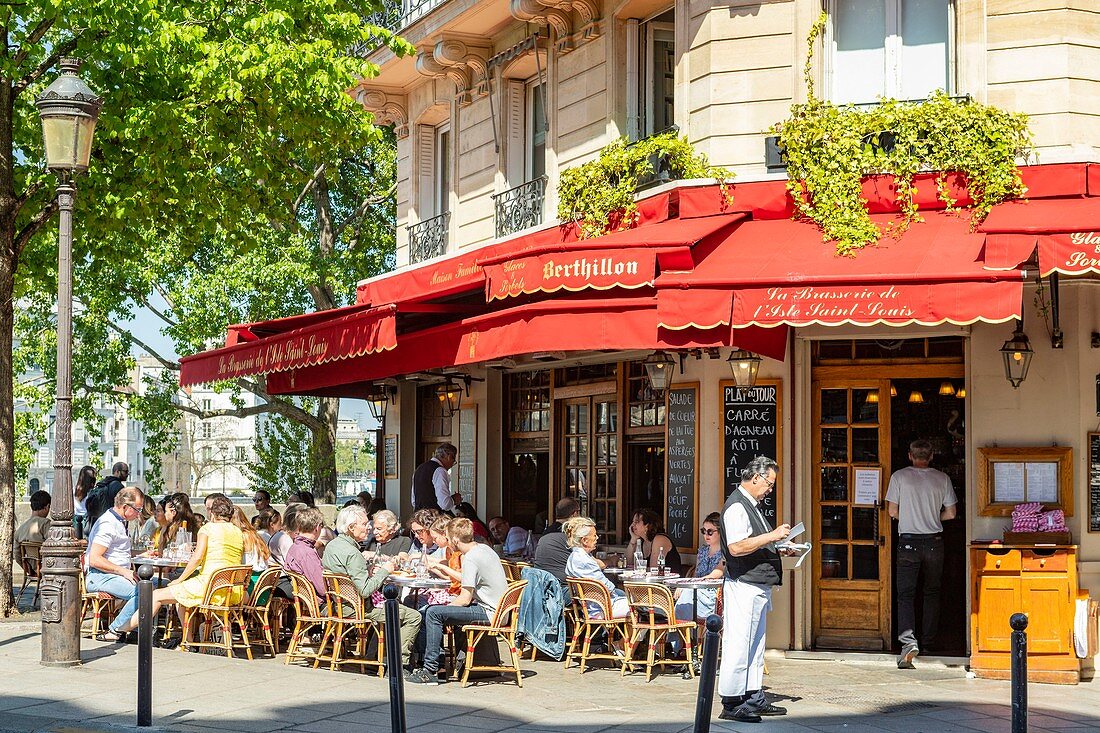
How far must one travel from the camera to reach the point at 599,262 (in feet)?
36.3

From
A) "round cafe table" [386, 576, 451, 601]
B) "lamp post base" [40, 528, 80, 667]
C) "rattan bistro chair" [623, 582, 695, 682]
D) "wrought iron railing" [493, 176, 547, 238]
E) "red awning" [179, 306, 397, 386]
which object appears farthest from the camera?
"wrought iron railing" [493, 176, 547, 238]

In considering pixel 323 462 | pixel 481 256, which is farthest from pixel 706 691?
pixel 323 462

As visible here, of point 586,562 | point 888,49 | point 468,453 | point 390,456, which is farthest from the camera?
point 390,456

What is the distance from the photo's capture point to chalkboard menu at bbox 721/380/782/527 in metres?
12.3

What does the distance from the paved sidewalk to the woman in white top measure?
552mm

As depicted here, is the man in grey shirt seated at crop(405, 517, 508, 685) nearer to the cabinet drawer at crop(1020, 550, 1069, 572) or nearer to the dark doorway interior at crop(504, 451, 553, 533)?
the cabinet drawer at crop(1020, 550, 1069, 572)

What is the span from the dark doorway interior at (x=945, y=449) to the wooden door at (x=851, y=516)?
142 mm

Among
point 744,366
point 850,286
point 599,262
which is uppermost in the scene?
point 599,262

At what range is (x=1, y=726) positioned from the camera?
27.3 ft

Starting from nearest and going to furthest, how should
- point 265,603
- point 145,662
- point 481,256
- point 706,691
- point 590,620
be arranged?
point 706,691 → point 145,662 → point 590,620 → point 265,603 → point 481,256

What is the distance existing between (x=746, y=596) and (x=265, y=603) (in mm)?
4848

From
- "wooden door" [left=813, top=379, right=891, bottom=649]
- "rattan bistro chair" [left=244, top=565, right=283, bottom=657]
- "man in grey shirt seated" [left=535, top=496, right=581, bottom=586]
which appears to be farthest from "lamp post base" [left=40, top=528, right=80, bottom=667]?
"wooden door" [left=813, top=379, right=891, bottom=649]

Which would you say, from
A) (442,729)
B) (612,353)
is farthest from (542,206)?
(442,729)

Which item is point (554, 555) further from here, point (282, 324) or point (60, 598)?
point (282, 324)
